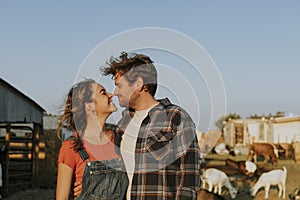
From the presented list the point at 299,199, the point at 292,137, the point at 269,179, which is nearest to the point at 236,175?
the point at 269,179

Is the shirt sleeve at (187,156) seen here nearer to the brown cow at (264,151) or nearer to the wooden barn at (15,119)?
the wooden barn at (15,119)

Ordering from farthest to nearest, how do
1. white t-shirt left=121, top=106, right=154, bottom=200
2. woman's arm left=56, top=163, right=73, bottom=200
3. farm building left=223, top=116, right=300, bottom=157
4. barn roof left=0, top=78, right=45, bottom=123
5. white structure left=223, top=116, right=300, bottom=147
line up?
1. white structure left=223, top=116, right=300, bottom=147
2. farm building left=223, top=116, right=300, bottom=157
3. barn roof left=0, top=78, right=45, bottom=123
4. white t-shirt left=121, top=106, right=154, bottom=200
5. woman's arm left=56, top=163, right=73, bottom=200

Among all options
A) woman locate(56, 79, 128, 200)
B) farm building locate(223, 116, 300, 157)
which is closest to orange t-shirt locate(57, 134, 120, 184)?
woman locate(56, 79, 128, 200)

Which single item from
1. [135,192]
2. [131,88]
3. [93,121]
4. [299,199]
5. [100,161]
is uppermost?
[131,88]

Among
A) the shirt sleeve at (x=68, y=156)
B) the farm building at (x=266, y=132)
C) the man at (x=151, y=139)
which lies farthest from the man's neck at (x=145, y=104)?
the farm building at (x=266, y=132)

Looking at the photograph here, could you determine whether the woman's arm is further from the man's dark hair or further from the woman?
the man's dark hair

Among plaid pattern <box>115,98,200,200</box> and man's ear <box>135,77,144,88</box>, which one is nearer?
plaid pattern <box>115,98,200,200</box>

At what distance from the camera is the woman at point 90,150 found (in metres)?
2.63

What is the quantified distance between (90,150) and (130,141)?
23 centimetres

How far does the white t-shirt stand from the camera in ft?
8.93

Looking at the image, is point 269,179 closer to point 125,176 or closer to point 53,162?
point 53,162

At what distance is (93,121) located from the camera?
282cm

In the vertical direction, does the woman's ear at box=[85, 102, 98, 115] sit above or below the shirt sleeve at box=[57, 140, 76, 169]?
above

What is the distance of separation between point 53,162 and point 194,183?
13079mm
